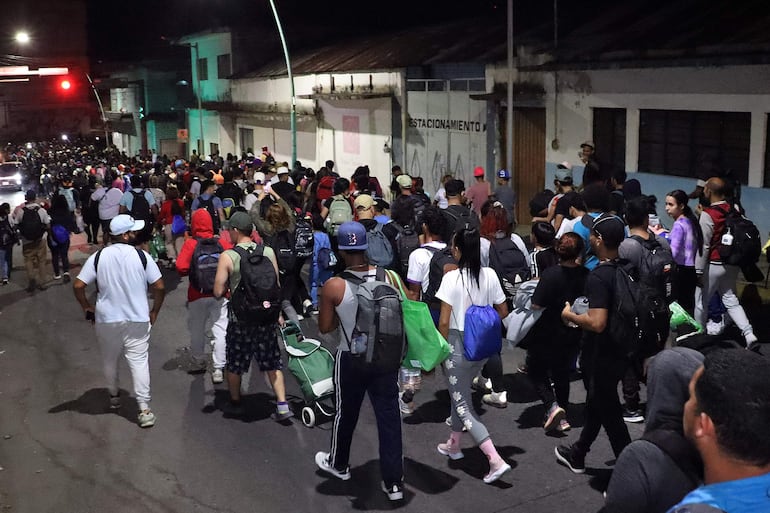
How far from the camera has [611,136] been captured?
16.5 m

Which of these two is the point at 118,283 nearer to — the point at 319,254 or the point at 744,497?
the point at 319,254

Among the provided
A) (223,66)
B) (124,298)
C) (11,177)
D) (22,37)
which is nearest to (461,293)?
(124,298)

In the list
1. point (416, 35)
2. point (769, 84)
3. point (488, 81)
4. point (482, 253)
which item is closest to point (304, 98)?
point (416, 35)

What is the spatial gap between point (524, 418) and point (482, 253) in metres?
1.46

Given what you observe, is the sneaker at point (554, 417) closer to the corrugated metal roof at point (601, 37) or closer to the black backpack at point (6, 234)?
the corrugated metal roof at point (601, 37)

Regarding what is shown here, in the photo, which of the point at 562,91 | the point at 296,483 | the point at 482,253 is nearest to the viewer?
the point at 296,483

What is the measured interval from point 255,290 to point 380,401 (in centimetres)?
196

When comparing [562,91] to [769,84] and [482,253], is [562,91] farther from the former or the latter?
[482,253]

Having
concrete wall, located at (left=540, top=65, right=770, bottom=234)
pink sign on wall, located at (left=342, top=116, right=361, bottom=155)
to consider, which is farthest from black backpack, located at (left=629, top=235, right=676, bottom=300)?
pink sign on wall, located at (left=342, top=116, right=361, bottom=155)

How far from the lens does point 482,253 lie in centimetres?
738

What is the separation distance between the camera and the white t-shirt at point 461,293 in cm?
619

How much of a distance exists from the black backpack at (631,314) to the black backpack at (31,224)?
1055 centimetres

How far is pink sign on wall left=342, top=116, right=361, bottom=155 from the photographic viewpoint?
27.1 m

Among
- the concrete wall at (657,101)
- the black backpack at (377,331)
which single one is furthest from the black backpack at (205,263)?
the concrete wall at (657,101)
